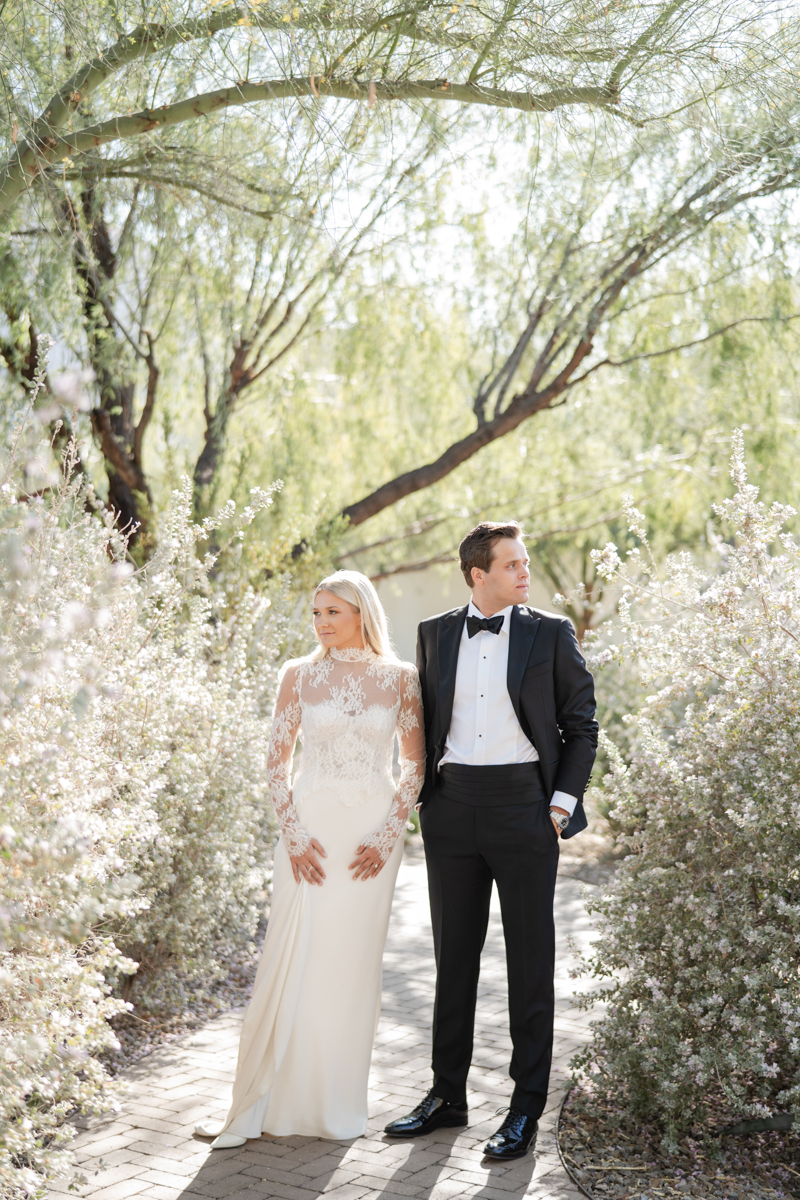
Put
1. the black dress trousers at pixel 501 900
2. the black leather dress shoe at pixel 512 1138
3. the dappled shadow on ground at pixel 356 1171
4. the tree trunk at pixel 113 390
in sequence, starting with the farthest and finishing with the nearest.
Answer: the tree trunk at pixel 113 390
the black dress trousers at pixel 501 900
the black leather dress shoe at pixel 512 1138
the dappled shadow on ground at pixel 356 1171

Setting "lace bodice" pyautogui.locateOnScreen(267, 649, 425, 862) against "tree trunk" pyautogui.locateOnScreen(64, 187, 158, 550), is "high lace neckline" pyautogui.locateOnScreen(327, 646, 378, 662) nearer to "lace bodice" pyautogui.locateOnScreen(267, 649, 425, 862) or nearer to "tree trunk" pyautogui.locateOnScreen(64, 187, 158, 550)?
"lace bodice" pyautogui.locateOnScreen(267, 649, 425, 862)

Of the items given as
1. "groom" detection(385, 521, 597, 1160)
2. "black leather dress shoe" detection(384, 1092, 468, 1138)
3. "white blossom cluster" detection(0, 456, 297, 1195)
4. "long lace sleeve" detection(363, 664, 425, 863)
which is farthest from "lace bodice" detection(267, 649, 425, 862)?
"black leather dress shoe" detection(384, 1092, 468, 1138)

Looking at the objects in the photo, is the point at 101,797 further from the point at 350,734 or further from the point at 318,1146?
the point at 318,1146

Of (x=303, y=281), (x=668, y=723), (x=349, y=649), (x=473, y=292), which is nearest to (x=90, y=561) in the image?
(x=349, y=649)

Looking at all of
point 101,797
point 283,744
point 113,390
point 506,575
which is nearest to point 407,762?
point 283,744

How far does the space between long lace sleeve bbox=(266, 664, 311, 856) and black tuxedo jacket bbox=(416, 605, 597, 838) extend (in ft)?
1.67

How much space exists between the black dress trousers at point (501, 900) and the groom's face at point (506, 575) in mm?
608

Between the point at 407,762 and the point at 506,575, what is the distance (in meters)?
0.78

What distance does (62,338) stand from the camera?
7.06 metres

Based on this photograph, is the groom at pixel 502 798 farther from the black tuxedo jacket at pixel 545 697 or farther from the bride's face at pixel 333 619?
the bride's face at pixel 333 619

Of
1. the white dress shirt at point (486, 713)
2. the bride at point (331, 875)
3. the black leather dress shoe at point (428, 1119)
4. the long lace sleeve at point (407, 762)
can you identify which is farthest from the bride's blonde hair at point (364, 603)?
the black leather dress shoe at point (428, 1119)

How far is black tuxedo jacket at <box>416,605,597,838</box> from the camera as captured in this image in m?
4.05

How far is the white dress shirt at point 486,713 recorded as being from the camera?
4090 mm

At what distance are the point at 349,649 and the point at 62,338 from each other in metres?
3.85
